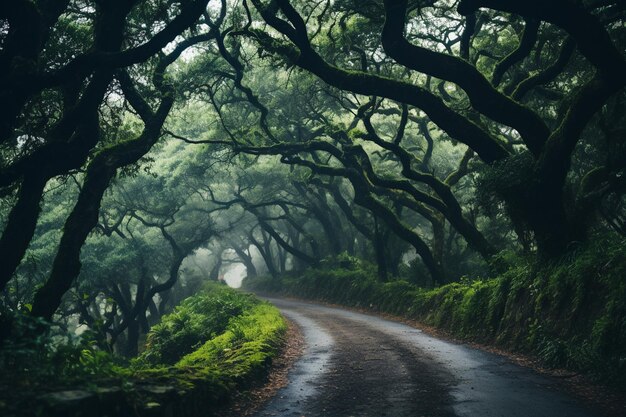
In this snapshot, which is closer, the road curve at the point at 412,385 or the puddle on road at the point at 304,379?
the road curve at the point at 412,385

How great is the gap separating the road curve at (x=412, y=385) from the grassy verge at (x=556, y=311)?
2.73ft

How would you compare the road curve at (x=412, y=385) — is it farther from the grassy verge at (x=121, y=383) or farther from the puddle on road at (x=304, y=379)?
the grassy verge at (x=121, y=383)

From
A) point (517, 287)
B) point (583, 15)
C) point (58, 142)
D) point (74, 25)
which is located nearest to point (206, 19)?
point (74, 25)

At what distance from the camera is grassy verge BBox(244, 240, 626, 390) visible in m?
8.87

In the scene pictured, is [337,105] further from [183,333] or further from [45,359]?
[45,359]

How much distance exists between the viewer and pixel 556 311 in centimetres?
1118

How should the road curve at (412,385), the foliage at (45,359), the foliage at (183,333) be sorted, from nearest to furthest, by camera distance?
the foliage at (45,359), the road curve at (412,385), the foliage at (183,333)

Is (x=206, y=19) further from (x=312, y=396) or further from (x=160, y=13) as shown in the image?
(x=312, y=396)

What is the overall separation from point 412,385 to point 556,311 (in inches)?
174

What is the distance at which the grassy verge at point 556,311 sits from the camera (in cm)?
887

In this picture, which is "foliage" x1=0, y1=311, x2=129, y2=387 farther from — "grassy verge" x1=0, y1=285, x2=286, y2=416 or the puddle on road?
the puddle on road

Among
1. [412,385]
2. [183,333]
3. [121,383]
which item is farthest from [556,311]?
[183,333]

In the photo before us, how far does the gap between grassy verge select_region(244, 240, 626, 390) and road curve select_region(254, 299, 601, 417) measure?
2.73 feet

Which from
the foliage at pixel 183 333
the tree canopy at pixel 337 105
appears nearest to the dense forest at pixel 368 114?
the tree canopy at pixel 337 105
